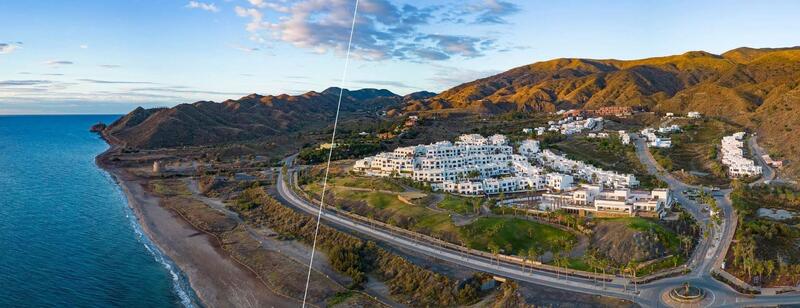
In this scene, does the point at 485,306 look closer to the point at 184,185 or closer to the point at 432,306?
the point at 432,306

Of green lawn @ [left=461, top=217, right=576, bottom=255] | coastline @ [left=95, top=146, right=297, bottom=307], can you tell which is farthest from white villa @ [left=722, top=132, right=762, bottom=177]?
coastline @ [left=95, top=146, right=297, bottom=307]

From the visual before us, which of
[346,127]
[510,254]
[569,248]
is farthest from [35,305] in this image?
[346,127]

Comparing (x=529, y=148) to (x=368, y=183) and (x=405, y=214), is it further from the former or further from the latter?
(x=405, y=214)

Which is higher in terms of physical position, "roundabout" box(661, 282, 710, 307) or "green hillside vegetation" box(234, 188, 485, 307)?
"roundabout" box(661, 282, 710, 307)

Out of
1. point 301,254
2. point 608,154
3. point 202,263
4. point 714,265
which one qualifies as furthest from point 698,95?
point 202,263

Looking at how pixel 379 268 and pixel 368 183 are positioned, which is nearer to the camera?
pixel 379 268

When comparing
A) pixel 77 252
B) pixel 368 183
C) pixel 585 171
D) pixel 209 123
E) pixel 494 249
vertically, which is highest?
pixel 585 171

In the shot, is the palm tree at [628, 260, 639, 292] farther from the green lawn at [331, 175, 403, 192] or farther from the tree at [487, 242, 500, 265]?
the green lawn at [331, 175, 403, 192]
